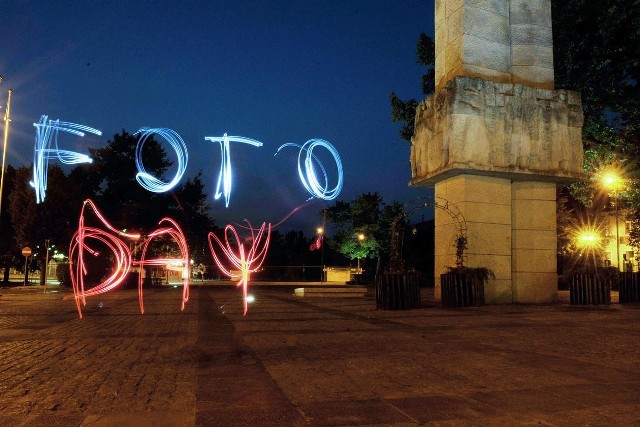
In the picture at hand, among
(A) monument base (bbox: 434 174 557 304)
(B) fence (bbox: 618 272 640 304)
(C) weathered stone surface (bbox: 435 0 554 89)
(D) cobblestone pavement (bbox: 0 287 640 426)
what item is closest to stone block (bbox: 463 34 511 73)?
(C) weathered stone surface (bbox: 435 0 554 89)

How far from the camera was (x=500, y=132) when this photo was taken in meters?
19.1

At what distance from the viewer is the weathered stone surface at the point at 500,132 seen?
61.1ft

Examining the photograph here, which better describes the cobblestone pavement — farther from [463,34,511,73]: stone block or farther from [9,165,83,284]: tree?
[9,165,83,284]: tree

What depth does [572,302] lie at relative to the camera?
1953cm

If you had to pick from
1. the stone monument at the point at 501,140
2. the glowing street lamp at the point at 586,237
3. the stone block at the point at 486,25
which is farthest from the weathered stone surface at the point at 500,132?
the glowing street lamp at the point at 586,237

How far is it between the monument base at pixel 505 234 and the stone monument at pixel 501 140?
0.03m

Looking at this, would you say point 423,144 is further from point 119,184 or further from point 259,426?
point 119,184

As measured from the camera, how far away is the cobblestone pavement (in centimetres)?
547

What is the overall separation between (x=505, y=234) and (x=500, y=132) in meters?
3.44

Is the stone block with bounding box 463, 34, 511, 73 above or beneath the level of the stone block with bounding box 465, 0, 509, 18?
beneath

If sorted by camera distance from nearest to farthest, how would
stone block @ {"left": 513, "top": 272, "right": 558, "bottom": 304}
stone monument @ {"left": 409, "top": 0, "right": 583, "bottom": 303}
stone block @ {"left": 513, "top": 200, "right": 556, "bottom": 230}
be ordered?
stone monument @ {"left": 409, "top": 0, "right": 583, "bottom": 303} < stone block @ {"left": 513, "top": 272, "right": 558, "bottom": 304} < stone block @ {"left": 513, "top": 200, "right": 556, "bottom": 230}

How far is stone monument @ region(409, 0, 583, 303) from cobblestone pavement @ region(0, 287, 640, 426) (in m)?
6.26

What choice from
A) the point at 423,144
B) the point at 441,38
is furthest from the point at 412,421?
the point at 441,38

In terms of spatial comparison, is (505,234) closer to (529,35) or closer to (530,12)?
(529,35)
